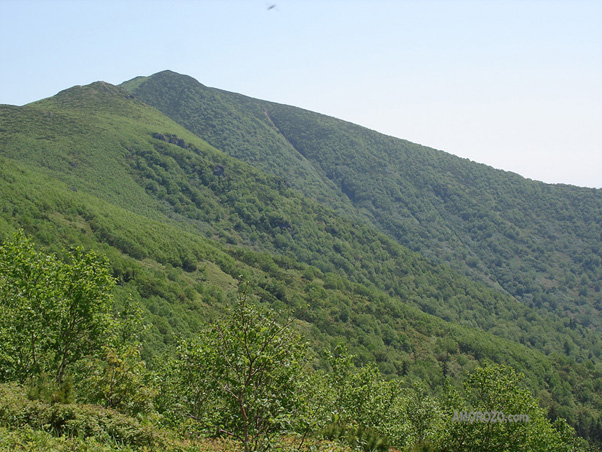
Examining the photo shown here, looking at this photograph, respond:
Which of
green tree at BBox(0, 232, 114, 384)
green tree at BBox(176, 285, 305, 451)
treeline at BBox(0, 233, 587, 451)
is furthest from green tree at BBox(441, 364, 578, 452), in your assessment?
green tree at BBox(0, 232, 114, 384)

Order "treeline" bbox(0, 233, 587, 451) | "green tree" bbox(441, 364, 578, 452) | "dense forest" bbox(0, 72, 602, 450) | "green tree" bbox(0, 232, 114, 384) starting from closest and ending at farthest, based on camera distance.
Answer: "treeline" bbox(0, 233, 587, 451)
"dense forest" bbox(0, 72, 602, 450)
"green tree" bbox(0, 232, 114, 384)
"green tree" bbox(441, 364, 578, 452)

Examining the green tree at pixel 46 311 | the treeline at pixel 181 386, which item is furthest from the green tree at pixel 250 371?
the green tree at pixel 46 311

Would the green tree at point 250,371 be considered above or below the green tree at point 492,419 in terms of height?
above

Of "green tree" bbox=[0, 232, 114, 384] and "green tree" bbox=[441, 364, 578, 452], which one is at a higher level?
"green tree" bbox=[0, 232, 114, 384]

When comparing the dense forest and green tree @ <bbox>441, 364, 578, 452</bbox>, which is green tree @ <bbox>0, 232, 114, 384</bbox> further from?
green tree @ <bbox>441, 364, 578, 452</bbox>

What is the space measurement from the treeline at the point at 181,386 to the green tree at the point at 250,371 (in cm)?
4

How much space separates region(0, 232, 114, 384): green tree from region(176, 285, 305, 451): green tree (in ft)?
30.0

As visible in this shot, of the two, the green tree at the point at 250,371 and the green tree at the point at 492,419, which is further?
the green tree at the point at 492,419

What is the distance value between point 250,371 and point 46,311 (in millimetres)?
12286

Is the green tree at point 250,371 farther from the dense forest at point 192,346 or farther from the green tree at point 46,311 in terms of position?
the green tree at point 46,311

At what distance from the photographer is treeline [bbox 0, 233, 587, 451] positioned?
1250 cm

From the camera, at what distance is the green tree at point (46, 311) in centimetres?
1927

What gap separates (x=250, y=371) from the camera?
1196cm

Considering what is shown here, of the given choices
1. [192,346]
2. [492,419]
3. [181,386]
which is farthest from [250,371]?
[492,419]
